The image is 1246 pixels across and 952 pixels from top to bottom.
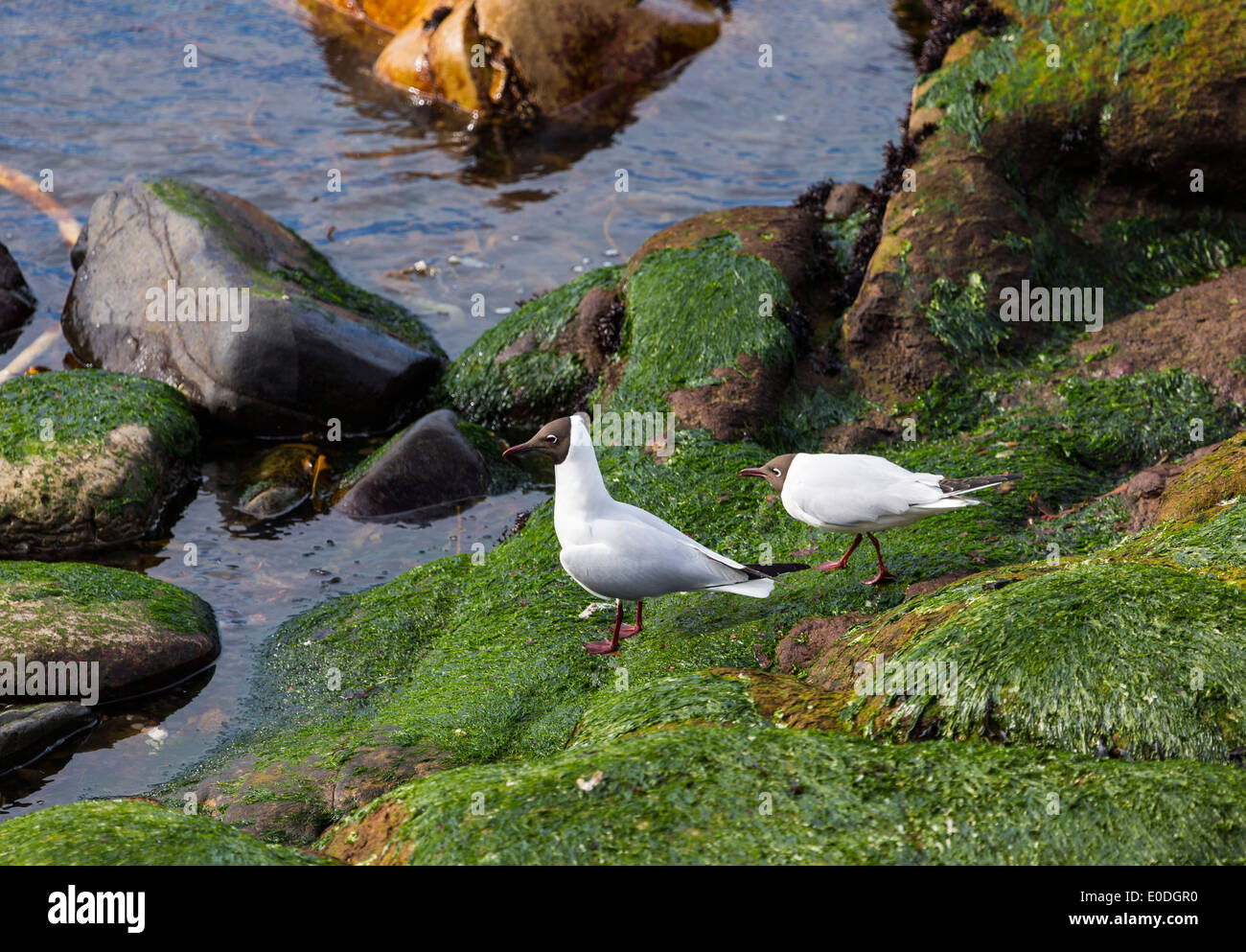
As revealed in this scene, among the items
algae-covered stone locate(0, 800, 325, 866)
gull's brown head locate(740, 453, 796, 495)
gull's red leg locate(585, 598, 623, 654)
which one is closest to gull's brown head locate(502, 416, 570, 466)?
gull's red leg locate(585, 598, 623, 654)

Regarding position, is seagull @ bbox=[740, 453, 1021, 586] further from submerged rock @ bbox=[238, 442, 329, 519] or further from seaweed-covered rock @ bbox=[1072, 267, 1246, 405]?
submerged rock @ bbox=[238, 442, 329, 519]

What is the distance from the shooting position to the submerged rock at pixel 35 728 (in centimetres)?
713

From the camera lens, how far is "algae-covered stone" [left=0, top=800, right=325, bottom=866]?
14.2ft

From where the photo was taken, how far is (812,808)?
4.35 metres

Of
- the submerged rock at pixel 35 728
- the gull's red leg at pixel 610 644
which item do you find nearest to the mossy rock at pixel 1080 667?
the gull's red leg at pixel 610 644

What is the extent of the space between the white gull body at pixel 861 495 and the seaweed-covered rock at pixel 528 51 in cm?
1294

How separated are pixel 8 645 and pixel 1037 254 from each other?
9068mm

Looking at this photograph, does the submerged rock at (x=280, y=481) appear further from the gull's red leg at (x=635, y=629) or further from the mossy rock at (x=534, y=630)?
the gull's red leg at (x=635, y=629)

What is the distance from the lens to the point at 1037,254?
34.2 feet

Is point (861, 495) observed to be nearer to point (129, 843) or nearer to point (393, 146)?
point (129, 843)

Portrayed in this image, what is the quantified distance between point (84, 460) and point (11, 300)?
4.69 meters

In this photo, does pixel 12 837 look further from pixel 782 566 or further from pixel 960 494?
pixel 960 494

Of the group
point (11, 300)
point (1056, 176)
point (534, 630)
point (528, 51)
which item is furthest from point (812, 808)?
point (528, 51)

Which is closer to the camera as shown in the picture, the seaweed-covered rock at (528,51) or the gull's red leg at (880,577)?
the gull's red leg at (880,577)
